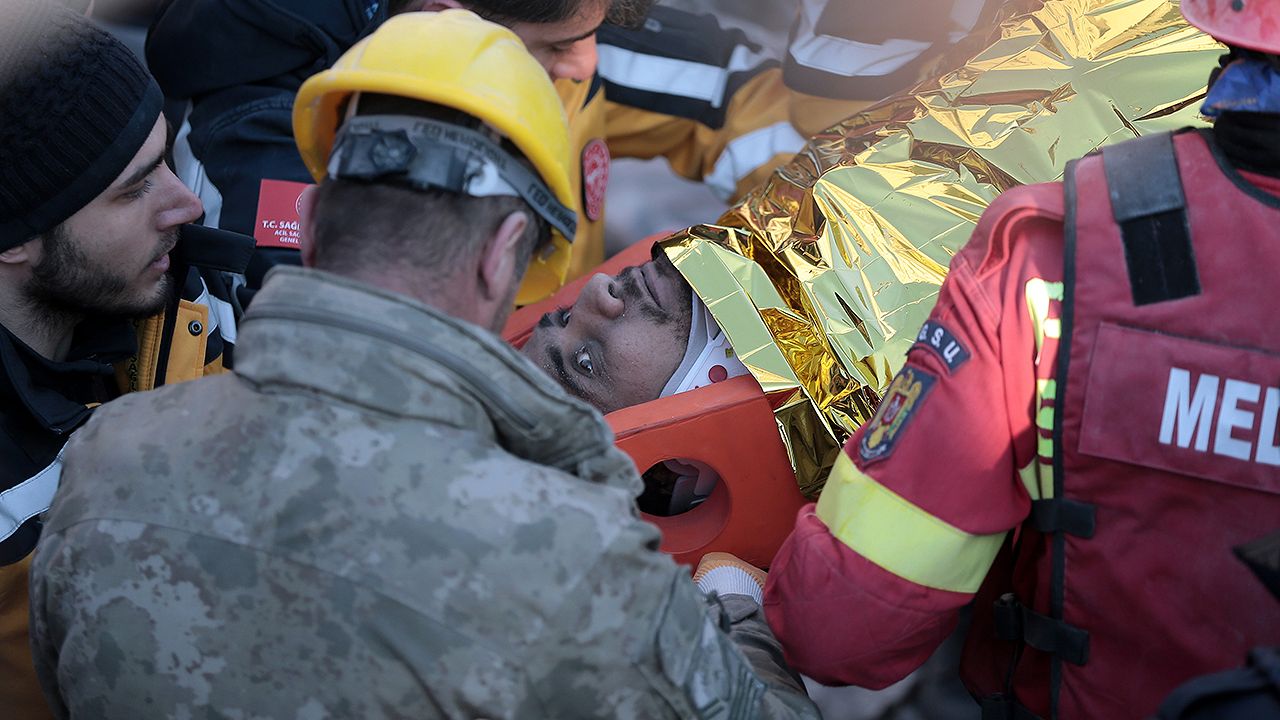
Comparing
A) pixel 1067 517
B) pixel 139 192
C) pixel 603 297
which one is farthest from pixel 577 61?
pixel 1067 517

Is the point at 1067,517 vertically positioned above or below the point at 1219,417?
below

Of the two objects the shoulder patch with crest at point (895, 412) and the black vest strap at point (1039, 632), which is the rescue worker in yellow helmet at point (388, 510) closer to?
the shoulder patch with crest at point (895, 412)

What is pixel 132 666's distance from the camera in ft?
4.67

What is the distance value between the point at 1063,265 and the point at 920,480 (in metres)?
0.38

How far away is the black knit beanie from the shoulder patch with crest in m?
1.57

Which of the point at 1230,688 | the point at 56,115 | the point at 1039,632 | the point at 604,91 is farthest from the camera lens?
the point at 604,91

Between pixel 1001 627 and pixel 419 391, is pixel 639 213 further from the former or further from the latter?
pixel 419 391

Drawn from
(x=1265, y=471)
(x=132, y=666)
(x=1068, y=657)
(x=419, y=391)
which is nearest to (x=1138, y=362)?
(x=1265, y=471)

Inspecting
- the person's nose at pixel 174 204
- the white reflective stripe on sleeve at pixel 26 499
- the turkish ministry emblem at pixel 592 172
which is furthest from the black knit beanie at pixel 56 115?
the turkish ministry emblem at pixel 592 172

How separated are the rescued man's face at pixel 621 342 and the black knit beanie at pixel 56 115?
3.52ft

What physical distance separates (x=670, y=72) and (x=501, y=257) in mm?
2128

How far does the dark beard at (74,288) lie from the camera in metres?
2.17

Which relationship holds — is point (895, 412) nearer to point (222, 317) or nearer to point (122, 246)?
point (122, 246)

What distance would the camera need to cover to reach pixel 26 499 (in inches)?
78.3
